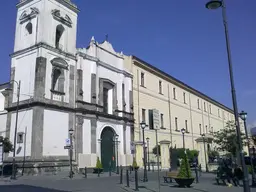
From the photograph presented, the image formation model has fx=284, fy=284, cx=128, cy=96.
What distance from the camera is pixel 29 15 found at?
90.1 feet

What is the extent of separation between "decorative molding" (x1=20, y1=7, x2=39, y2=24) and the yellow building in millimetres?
12880

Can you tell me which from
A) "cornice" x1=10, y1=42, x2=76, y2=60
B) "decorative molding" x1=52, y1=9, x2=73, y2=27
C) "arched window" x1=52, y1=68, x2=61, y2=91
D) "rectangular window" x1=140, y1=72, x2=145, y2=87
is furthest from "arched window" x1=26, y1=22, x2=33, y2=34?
"rectangular window" x1=140, y1=72, x2=145, y2=87

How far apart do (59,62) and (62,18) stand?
487cm

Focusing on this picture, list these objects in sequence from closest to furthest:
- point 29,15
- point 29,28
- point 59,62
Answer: point 59,62
point 29,15
point 29,28

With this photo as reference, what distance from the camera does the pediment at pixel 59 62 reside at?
1026 inches

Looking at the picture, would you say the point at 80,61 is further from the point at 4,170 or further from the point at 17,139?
the point at 4,170

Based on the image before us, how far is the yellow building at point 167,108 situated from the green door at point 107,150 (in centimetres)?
345

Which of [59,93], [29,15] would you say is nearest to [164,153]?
[59,93]

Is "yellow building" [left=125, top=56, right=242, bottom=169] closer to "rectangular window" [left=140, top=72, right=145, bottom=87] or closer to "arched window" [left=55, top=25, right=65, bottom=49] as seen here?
"rectangular window" [left=140, top=72, right=145, bottom=87]

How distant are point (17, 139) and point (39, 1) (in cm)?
1303

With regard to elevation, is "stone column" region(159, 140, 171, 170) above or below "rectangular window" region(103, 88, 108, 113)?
below

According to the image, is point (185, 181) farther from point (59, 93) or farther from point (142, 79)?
point (142, 79)

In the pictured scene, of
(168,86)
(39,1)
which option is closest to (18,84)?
(39,1)

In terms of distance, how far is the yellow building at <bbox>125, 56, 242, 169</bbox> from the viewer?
1387 inches
